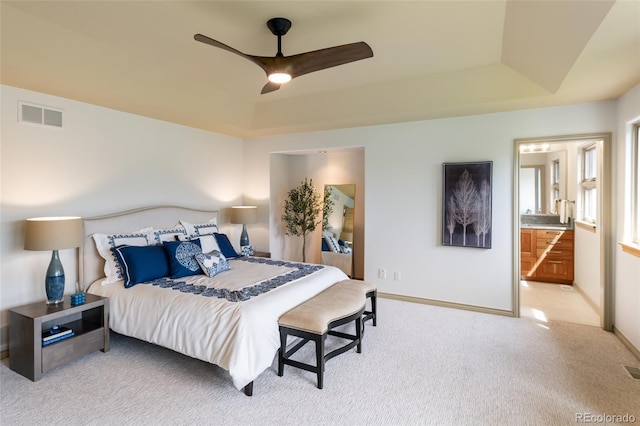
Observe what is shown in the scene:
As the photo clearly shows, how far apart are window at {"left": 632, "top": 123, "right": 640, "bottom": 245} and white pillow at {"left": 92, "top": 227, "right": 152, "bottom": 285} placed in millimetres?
5103

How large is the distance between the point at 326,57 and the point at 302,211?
350 centimetres

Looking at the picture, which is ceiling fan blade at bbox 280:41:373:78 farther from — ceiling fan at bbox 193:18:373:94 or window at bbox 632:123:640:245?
window at bbox 632:123:640:245

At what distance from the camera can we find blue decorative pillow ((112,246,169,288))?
10.6ft

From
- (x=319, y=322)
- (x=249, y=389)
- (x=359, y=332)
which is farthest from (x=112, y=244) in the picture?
(x=359, y=332)

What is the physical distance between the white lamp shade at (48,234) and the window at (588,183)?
6.34 m

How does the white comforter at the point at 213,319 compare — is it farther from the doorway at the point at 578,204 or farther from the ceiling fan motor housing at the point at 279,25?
the doorway at the point at 578,204

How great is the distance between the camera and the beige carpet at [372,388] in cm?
217

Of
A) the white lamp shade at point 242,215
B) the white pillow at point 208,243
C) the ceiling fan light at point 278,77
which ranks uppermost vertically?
the ceiling fan light at point 278,77

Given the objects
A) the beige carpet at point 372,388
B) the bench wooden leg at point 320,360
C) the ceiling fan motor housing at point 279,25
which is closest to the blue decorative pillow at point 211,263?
the beige carpet at point 372,388

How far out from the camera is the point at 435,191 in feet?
14.2

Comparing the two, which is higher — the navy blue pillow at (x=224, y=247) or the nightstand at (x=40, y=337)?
the navy blue pillow at (x=224, y=247)

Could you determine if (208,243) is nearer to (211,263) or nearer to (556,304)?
(211,263)

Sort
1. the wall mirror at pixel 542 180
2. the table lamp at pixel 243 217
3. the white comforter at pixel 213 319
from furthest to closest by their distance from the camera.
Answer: the wall mirror at pixel 542 180, the table lamp at pixel 243 217, the white comforter at pixel 213 319

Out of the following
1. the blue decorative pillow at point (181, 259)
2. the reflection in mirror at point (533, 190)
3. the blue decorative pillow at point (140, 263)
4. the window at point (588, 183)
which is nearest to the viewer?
the blue decorative pillow at point (140, 263)
